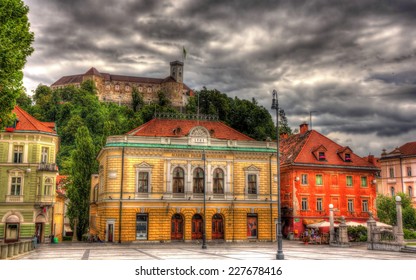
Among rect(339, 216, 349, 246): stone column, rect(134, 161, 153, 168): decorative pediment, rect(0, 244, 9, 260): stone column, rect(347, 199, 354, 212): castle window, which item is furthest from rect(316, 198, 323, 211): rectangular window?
rect(0, 244, 9, 260): stone column

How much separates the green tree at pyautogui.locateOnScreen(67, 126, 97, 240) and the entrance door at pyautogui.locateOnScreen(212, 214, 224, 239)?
563 inches

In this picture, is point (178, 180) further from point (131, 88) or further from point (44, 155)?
point (131, 88)

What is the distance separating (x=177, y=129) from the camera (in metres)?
41.9

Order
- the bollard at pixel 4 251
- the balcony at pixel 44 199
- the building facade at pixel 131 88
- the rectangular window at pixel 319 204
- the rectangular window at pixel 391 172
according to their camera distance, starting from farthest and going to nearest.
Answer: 1. the building facade at pixel 131 88
2. the rectangular window at pixel 391 172
3. the rectangular window at pixel 319 204
4. the balcony at pixel 44 199
5. the bollard at pixel 4 251

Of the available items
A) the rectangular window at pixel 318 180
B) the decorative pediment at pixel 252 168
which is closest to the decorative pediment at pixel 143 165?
the decorative pediment at pixel 252 168

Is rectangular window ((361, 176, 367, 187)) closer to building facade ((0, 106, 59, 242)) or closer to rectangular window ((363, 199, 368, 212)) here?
rectangular window ((363, 199, 368, 212))

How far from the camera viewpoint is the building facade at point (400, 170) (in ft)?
135

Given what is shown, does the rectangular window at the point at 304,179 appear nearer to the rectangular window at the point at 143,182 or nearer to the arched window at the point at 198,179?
the arched window at the point at 198,179

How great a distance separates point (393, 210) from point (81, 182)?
34.9 meters

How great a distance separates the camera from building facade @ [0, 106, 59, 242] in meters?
38.5

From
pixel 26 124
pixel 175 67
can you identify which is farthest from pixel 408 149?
pixel 26 124
